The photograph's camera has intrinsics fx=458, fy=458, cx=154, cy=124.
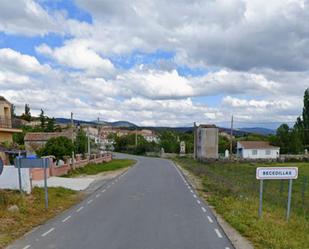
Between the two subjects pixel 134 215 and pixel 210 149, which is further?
pixel 210 149

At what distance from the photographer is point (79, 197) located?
73.1ft

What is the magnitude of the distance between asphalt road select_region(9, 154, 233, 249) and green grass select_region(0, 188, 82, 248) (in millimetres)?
471

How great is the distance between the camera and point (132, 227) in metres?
13.3

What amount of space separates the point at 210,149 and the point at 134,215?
3216 inches

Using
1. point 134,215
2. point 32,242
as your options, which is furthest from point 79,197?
point 32,242

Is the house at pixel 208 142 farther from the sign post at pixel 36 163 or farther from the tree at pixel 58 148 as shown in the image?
the sign post at pixel 36 163

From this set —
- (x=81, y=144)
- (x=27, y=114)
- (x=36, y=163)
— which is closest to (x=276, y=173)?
(x=36, y=163)

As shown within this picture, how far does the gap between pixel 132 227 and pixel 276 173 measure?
5.03 metres

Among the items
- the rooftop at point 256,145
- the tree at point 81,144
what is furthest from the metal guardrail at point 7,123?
the rooftop at point 256,145

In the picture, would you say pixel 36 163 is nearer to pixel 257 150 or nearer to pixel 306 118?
pixel 257 150

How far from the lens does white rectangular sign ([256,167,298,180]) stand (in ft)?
48.2

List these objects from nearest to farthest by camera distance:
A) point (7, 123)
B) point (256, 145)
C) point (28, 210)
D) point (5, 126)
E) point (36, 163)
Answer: point (28, 210) < point (36, 163) < point (5, 126) < point (7, 123) < point (256, 145)

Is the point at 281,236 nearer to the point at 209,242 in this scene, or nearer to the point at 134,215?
the point at 209,242

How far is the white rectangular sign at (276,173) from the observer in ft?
48.2
